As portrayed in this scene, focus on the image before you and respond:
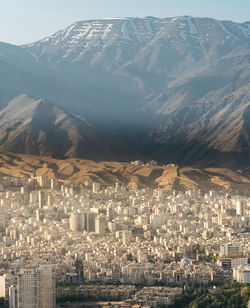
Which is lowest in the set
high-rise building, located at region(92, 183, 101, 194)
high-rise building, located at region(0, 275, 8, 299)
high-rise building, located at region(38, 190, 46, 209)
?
high-rise building, located at region(0, 275, 8, 299)

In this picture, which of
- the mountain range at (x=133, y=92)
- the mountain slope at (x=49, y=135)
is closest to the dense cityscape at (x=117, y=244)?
the mountain slope at (x=49, y=135)

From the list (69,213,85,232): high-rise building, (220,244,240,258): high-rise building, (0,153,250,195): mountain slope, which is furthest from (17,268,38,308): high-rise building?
(0,153,250,195): mountain slope

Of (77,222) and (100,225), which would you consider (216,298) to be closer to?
(100,225)

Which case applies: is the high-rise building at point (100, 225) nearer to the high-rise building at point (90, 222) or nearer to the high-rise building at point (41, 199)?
the high-rise building at point (90, 222)

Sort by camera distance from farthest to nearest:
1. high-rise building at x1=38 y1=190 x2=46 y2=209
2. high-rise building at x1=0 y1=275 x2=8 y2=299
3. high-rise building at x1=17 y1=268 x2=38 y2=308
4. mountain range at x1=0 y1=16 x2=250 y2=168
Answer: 1. mountain range at x1=0 y1=16 x2=250 y2=168
2. high-rise building at x1=38 y1=190 x2=46 y2=209
3. high-rise building at x1=0 y1=275 x2=8 y2=299
4. high-rise building at x1=17 y1=268 x2=38 y2=308

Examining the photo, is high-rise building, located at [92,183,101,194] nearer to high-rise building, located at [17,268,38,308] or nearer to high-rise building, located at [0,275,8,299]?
high-rise building, located at [0,275,8,299]

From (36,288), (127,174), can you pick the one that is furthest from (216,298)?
(127,174)
